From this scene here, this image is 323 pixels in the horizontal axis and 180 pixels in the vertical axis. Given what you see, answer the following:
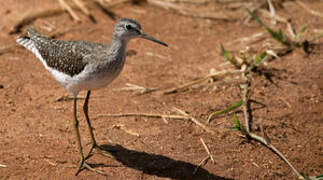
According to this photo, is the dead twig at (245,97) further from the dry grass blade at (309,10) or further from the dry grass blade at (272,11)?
the dry grass blade at (309,10)

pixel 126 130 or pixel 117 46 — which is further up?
pixel 117 46

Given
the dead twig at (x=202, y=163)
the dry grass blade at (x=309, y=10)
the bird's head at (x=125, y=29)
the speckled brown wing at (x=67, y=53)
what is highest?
the bird's head at (x=125, y=29)

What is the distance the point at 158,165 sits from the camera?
6.07m

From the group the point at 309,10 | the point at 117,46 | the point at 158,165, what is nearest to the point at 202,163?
the point at 158,165

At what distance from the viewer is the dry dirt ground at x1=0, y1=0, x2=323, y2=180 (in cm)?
607

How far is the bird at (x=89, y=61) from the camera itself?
5.59 m

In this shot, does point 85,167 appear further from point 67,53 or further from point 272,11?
point 272,11

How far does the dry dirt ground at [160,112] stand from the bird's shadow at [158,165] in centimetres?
1

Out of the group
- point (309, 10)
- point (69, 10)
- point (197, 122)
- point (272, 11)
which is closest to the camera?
point (197, 122)

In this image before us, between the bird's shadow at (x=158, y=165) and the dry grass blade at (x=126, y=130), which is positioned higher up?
the bird's shadow at (x=158, y=165)

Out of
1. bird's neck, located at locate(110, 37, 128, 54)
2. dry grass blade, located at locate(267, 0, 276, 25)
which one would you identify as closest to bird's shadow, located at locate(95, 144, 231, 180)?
bird's neck, located at locate(110, 37, 128, 54)

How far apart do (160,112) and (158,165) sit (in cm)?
125

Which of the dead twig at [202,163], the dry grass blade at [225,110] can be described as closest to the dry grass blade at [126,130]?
the dead twig at [202,163]

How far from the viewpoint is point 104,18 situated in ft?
31.9
